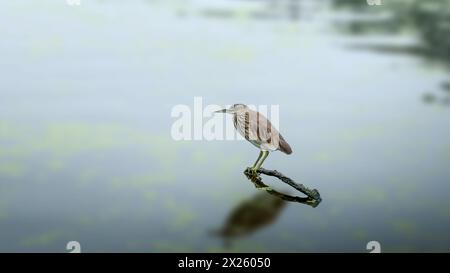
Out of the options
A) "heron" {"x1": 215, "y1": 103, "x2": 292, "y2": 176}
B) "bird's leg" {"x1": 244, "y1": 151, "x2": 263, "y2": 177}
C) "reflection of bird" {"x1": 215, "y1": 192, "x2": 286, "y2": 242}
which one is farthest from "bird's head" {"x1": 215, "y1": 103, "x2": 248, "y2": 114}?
"reflection of bird" {"x1": 215, "y1": 192, "x2": 286, "y2": 242}

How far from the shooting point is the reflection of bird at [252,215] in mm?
2801

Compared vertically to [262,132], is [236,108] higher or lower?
higher

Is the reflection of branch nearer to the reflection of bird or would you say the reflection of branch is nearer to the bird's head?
the reflection of bird

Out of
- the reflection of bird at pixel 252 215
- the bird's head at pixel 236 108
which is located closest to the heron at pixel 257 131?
the bird's head at pixel 236 108

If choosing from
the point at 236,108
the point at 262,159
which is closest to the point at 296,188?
the point at 262,159

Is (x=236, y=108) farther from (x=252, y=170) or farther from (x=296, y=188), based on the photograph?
(x=296, y=188)

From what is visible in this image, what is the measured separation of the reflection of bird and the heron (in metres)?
0.22

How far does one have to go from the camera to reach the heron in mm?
2558

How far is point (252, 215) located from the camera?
285 cm

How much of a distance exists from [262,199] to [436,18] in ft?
5.31

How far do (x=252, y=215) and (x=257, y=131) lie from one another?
53cm
